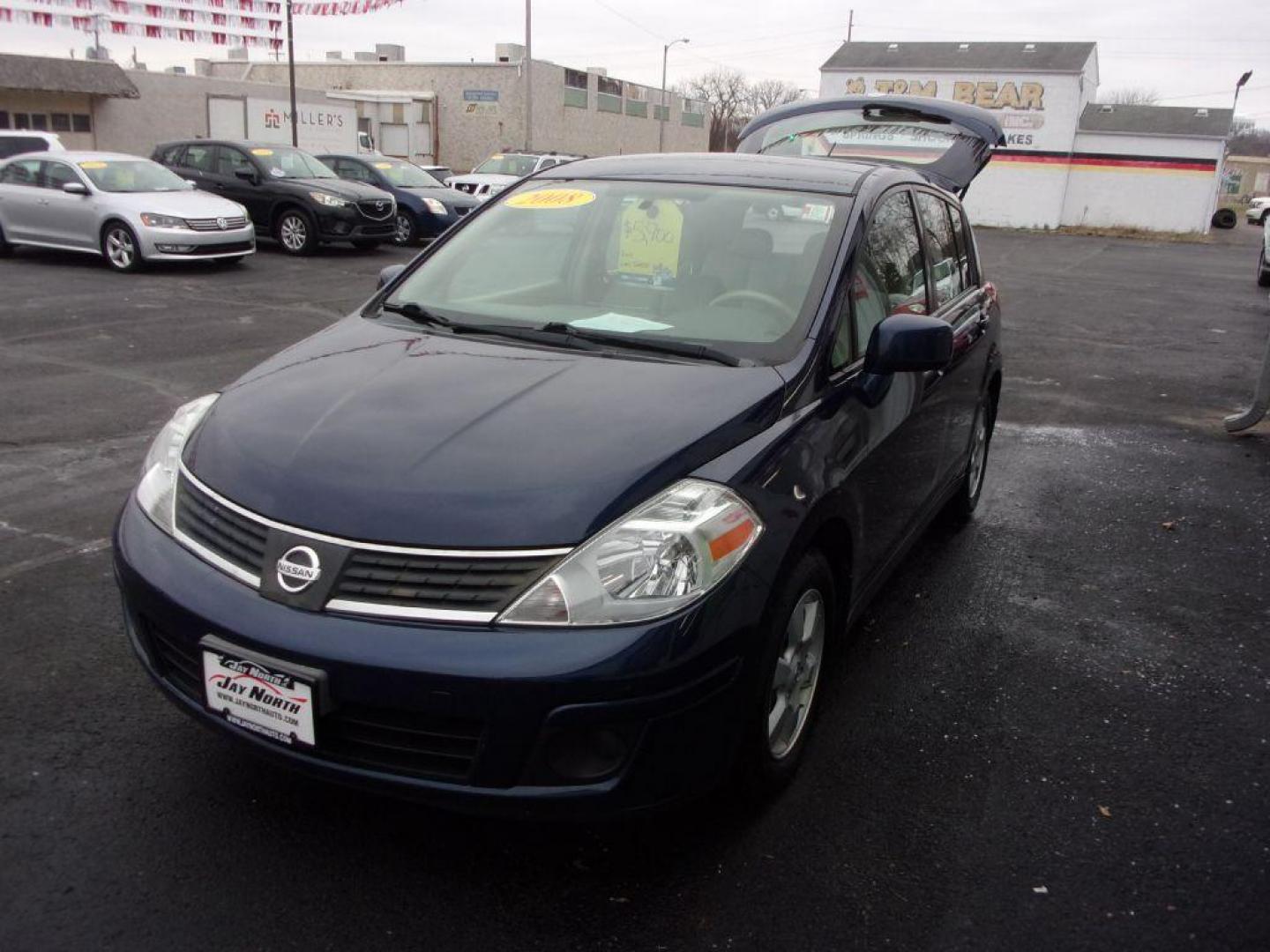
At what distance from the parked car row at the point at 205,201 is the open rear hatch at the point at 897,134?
595cm

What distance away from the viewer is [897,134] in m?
6.12

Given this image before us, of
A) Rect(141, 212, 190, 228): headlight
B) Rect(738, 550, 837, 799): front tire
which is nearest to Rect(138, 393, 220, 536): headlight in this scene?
Rect(738, 550, 837, 799): front tire

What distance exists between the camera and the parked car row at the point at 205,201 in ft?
44.7

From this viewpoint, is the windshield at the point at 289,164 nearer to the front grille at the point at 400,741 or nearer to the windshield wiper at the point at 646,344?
the windshield wiper at the point at 646,344

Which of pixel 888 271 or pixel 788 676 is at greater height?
pixel 888 271

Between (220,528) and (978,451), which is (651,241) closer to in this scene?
(220,528)

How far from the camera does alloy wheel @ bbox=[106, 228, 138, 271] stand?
1352 cm

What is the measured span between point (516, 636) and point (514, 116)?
163 ft

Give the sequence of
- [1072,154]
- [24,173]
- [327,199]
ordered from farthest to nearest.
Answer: [1072,154], [327,199], [24,173]

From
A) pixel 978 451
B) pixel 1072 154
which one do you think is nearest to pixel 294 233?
pixel 978 451

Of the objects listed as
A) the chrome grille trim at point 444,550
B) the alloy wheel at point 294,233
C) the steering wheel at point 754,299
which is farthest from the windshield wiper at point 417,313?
the alloy wheel at point 294,233

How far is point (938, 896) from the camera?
258cm

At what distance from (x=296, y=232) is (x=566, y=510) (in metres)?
15.3

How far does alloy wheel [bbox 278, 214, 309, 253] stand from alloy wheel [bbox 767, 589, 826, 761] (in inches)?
585
